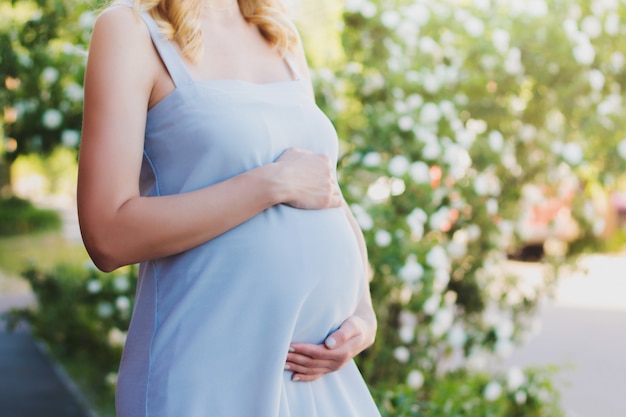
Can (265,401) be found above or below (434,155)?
above

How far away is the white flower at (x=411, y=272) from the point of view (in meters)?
4.09

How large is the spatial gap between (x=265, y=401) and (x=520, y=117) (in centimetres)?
408

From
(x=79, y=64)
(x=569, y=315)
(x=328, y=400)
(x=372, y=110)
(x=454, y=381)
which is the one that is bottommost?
(x=569, y=315)

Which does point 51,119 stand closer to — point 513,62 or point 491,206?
point 491,206

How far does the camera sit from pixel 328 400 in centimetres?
175

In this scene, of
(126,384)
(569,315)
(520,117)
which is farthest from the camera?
(569,315)

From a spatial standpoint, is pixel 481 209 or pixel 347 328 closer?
pixel 347 328

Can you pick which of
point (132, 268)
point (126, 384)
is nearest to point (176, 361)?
point (126, 384)

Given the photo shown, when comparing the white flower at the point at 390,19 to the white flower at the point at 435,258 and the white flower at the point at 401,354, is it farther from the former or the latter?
the white flower at the point at 401,354

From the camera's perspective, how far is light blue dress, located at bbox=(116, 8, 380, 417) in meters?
1.56

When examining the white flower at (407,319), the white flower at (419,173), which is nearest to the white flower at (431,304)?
the white flower at (407,319)

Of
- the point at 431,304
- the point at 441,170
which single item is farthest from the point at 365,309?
the point at 441,170

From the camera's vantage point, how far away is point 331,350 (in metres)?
1.72

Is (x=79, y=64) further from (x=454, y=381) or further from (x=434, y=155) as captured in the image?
(x=454, y=381)
